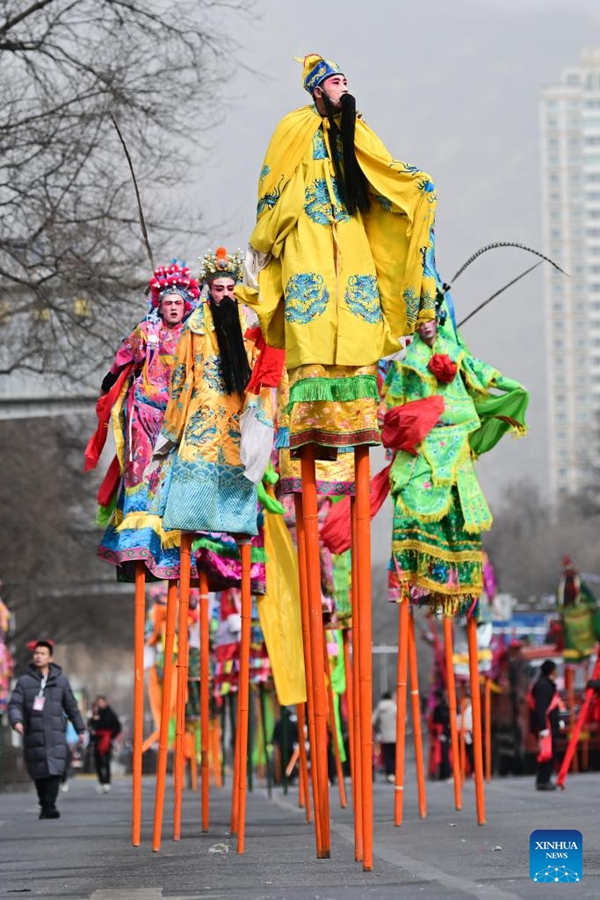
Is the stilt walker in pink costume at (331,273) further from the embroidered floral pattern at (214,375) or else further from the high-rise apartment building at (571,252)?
the high-rise apartment building at (571,252)

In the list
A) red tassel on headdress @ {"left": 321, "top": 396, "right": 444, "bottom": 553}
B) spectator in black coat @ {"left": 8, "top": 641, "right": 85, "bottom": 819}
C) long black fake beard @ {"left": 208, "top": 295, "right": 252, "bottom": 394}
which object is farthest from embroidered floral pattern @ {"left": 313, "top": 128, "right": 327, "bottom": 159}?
spectator in black coat @ {"left": 8, "top": 641, "right": 85, "bottom": 819}

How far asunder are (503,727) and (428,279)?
29.7m

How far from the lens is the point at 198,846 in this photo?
10242 mm

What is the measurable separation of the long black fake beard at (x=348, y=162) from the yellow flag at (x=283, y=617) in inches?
145

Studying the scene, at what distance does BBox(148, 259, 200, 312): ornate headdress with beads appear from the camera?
11961 mm

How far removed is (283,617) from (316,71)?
13.7 ft

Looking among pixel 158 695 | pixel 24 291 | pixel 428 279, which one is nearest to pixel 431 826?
pixel 428 279

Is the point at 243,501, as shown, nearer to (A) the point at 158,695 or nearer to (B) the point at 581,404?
(A) the point at 158,695

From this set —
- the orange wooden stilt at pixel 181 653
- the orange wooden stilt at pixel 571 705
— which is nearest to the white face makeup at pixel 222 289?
the orange wooden stilt at pixel 181 653

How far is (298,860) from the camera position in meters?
8.53

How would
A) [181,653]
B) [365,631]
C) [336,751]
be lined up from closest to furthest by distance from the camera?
[365,631], [181,653], [336,751]

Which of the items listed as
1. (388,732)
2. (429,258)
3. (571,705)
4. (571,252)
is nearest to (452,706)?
(429,258)

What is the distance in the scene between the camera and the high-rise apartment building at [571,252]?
574 ft

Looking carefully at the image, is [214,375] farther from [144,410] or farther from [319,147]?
[319,147]
